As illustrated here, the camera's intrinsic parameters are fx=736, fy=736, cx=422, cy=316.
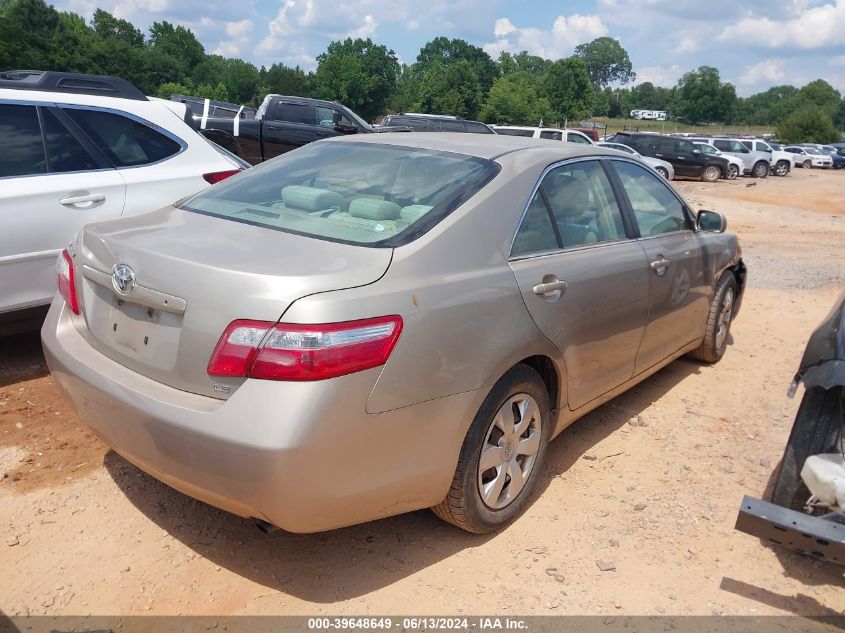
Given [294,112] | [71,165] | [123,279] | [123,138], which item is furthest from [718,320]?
[294,112]

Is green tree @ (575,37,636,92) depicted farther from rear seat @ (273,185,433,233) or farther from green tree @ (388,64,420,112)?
rear seat @ (273,185,433,233)

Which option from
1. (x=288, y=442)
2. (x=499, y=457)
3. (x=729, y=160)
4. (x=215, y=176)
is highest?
(x=729, y=160)

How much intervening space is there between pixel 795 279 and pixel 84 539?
853cm

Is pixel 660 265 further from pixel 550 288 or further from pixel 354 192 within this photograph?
pixel 354 192

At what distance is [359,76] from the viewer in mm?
87625

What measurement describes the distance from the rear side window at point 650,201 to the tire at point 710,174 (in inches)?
1028

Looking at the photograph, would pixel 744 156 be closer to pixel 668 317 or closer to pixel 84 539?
pixel 668 317

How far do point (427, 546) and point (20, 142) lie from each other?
344 cm

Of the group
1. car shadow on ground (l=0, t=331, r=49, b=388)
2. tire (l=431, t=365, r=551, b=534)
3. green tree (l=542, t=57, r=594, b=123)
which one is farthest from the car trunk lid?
green tree (l=542, t=57, r=594, b=123)

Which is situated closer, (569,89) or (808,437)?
A: (808,437)

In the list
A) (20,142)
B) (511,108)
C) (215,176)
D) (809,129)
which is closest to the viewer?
(20,142)

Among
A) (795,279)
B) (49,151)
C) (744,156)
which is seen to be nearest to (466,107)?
(744,156)

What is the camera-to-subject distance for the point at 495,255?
2.99 metres

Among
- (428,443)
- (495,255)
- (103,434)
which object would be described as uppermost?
(495,255)
